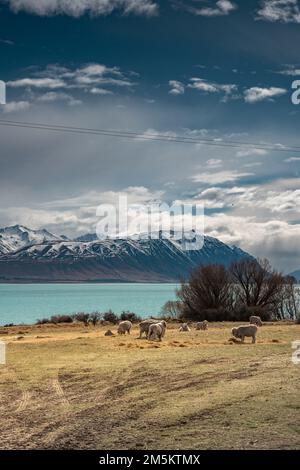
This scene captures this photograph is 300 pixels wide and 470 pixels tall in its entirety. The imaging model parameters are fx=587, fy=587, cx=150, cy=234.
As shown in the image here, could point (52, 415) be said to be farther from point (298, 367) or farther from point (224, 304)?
point (224, 304)

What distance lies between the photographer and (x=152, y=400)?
53.1 ft

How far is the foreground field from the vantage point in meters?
12.2

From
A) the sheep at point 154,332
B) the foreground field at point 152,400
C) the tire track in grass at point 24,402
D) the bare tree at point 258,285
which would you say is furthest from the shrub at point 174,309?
the tire track in grass at point 24,402

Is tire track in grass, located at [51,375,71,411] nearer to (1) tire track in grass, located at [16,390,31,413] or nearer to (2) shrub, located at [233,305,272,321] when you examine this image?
(1) tire track in grass, located at [16,390,31,413]

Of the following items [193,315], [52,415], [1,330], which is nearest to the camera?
[52,415]

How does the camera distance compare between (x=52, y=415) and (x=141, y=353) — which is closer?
(x=52, y=415)

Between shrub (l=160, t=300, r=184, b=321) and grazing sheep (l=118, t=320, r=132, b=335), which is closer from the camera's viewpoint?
grazing sheep (l=118, t=320, r=132, b=335)

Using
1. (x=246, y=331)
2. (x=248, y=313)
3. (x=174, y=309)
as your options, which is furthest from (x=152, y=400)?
(x=174, y=309)

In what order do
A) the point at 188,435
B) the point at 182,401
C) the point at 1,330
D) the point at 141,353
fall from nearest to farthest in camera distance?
the point at 188,435 → the point at 182,401 → the point at 141,353 → the point at 1,330

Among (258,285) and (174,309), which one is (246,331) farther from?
(174,309)

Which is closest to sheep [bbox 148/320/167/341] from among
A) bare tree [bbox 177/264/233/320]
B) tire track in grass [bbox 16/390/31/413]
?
tire track in grass [bbox 16/390/31/413]

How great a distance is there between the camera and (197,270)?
72.0m

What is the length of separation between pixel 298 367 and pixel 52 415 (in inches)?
391
